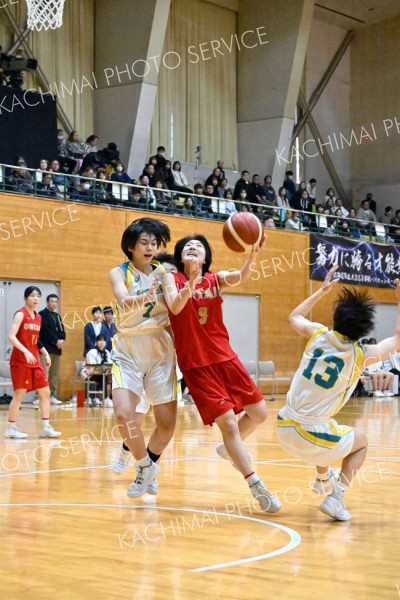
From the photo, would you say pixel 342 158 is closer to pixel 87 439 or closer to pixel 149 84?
pixel 149 84

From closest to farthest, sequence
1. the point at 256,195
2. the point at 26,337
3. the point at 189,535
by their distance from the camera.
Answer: the point at 189,535 → the point at 26,337 → the point at 256,195

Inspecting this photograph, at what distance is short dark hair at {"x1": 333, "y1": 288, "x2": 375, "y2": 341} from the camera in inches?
222

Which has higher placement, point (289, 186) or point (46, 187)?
point (289, 186)

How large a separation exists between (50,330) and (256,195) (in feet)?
25.6

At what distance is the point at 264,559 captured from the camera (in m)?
4.56

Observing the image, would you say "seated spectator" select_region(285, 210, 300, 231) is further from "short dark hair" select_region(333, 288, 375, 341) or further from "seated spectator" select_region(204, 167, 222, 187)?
"short dark hair" select_region(333, 288, 375, 341)

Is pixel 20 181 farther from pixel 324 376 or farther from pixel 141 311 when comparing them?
pixel 324 376

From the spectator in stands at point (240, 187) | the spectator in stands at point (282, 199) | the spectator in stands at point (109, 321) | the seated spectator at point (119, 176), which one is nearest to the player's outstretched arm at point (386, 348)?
the spectator in stands at point (109, 321)

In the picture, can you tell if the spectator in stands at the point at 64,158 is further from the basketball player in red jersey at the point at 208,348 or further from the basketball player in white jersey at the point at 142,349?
the basketball player in red jersey at the point at 208,348

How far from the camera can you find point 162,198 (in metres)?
20.6

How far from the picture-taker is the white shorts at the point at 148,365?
21.0 ft

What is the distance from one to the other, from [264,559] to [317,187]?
26587 millimetres

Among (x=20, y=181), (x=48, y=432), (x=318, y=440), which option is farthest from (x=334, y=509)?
(x=20, y=181)

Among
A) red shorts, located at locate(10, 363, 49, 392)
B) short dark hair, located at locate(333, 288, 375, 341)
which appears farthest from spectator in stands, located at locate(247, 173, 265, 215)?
short dark hair, located at locate(333, 288, 375, 341)
